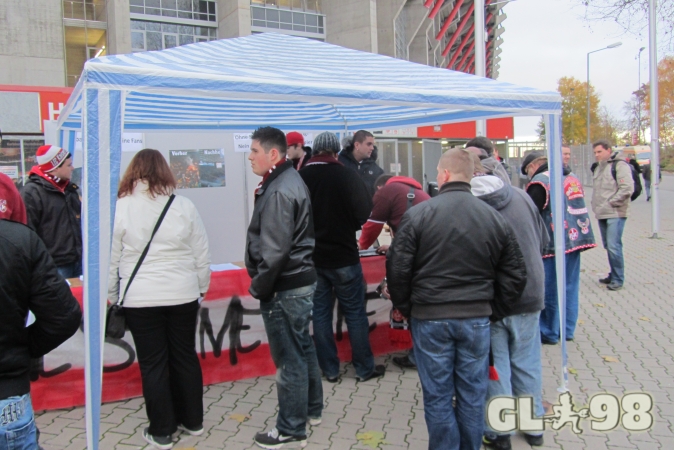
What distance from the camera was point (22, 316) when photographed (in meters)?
2.09

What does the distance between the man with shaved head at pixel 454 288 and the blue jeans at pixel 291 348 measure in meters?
0.66

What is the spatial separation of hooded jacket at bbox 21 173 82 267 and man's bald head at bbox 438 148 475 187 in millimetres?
3364

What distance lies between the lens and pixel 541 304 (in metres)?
3.40

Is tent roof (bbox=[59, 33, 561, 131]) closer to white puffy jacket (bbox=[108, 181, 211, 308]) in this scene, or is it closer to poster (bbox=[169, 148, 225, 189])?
white puffy jacket (bbox=[108, 181, 211, 308])

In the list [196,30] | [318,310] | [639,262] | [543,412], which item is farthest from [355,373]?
[196,30]

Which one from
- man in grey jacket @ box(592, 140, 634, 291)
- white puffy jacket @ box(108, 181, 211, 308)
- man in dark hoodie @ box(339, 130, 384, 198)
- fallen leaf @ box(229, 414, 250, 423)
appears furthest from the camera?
man in grey jacket @ box(592, 140, 634, 291)

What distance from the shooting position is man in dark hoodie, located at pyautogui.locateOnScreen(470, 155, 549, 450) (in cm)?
332

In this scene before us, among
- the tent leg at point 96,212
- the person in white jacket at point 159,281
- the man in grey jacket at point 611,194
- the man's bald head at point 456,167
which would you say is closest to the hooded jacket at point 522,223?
the man's bald head at point 456,167

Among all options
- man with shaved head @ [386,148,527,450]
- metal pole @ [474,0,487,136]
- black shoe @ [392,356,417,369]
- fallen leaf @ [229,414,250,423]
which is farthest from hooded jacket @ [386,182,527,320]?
metal pole @ [474,0,487,136]

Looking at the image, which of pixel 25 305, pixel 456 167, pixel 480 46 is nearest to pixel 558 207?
pixel 456 167

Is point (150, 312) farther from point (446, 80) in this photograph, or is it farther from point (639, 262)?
point (639, 262)

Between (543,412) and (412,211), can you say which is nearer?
(412,211)

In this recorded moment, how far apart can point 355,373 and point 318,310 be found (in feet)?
2.37

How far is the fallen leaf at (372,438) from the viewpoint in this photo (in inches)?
138
